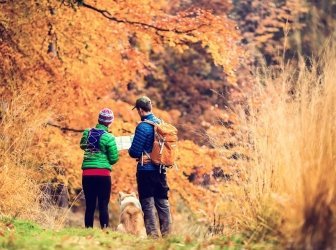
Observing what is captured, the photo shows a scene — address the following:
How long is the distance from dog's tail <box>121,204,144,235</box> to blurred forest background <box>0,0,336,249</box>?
559mm

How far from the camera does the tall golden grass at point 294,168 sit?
182 inches

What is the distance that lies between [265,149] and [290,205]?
1.12 meters

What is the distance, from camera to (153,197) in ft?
25.4

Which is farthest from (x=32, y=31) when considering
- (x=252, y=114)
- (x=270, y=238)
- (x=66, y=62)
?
(x=270, y=238)

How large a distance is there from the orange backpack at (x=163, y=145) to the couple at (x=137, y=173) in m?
0.10

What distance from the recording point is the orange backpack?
7.48m

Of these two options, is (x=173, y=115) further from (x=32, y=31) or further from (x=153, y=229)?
(x=153, y=229)

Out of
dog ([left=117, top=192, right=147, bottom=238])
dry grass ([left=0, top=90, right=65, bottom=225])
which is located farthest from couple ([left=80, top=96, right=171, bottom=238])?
dry grass ([left=0, top=90, right=65, bottom=225])

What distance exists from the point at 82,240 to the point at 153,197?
1.56 meters

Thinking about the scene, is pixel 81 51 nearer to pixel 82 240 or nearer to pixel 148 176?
pixel 148 176

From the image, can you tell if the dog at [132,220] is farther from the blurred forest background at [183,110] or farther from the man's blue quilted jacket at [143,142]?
the man's blue quilted jacket at [143,142]

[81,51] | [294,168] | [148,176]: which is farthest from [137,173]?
[81,51]

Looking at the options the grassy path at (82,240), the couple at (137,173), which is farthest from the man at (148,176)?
the grassy path at (82,240)

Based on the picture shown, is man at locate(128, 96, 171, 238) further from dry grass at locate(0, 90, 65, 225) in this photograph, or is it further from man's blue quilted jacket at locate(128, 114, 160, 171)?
dry grass at locate(0, 90, 65, 225)
